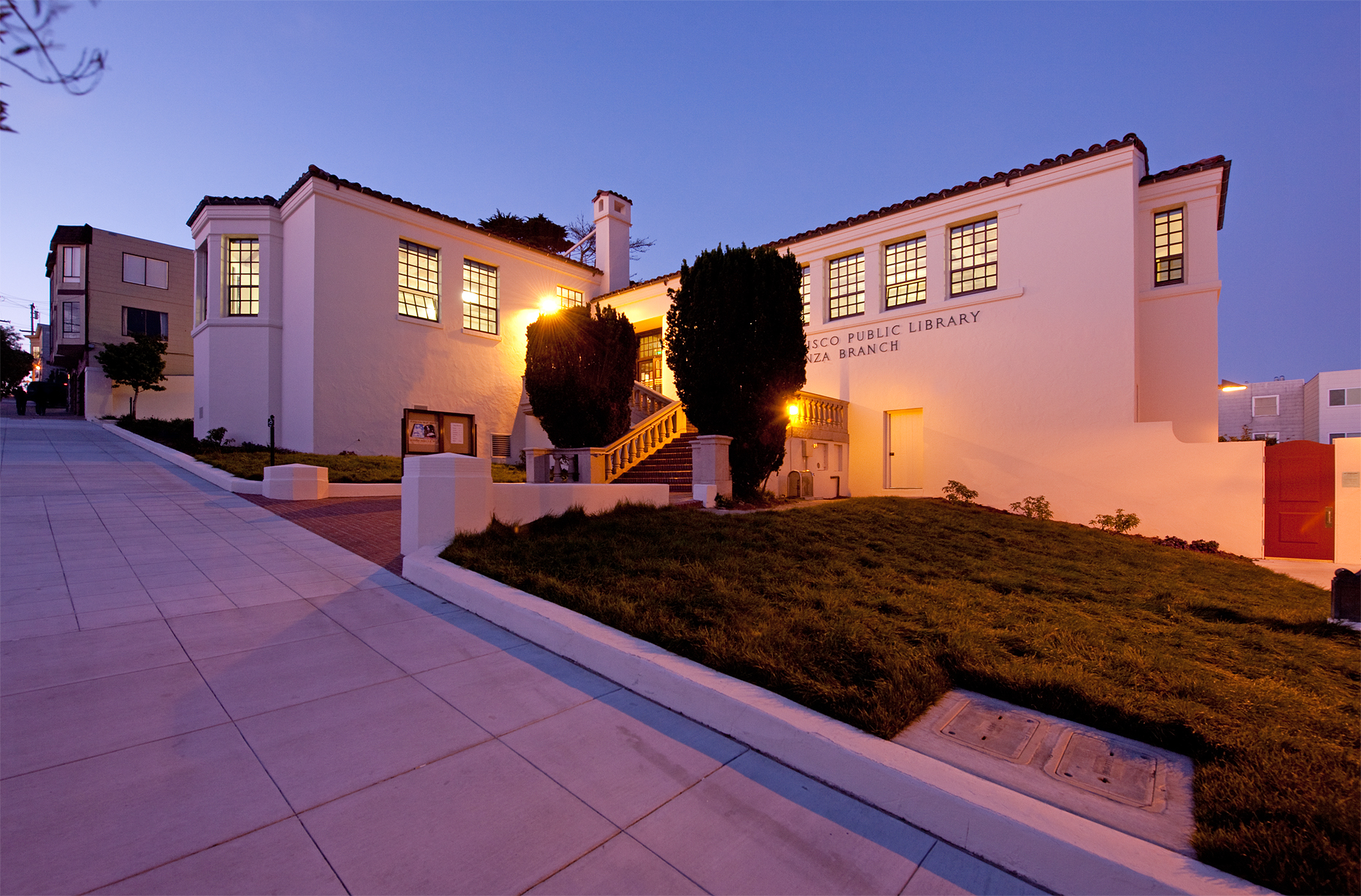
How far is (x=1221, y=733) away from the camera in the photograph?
2762mm

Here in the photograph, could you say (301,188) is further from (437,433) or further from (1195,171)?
(1195,171)

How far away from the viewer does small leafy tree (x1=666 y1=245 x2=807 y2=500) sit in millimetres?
10461

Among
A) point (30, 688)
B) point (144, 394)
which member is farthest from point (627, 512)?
point (144, 394)

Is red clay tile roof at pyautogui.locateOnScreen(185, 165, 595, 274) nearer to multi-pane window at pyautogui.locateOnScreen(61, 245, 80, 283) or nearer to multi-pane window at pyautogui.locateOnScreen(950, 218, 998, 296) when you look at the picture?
multi-pane window at pyautogui.locateOnScreen(950, 218, 998, 296)

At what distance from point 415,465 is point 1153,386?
14.3 m

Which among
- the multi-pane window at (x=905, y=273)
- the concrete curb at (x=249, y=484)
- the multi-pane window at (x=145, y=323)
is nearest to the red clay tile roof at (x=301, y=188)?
the concrete curb at (x=249, y=484)

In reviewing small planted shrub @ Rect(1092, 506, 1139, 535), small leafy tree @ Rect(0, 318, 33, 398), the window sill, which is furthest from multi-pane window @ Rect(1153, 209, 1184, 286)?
small leafy tree @ Rect(0, 318, 33, 398)

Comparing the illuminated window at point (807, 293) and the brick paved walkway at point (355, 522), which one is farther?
the illuminated window at point (807, 293)

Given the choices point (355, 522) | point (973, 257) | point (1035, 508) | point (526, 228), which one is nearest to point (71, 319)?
point (526, 228)

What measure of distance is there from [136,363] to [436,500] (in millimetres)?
27376

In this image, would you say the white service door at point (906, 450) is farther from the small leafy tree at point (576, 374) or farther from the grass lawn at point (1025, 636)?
the small leafy tree at point (576, 374)

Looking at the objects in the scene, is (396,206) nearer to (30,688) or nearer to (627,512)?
(627,512)

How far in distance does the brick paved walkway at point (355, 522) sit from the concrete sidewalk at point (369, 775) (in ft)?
6.77

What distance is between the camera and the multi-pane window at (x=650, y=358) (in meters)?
20.0
